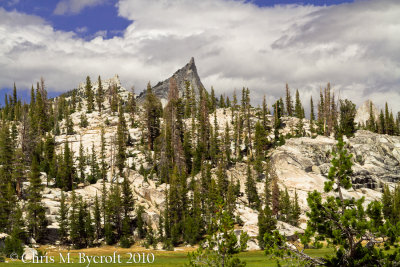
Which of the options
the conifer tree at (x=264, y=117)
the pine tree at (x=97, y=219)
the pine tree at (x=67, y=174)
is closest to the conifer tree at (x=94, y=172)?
the pine tree at (x=67, y=174)

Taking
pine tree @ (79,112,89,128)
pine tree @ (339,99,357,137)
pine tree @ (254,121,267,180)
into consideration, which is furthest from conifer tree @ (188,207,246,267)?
pine tree @ (79,112,89,128)

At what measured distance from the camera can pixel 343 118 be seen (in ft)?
382

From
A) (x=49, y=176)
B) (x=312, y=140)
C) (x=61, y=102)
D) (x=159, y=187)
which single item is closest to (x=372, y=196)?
(x=312, y=140)

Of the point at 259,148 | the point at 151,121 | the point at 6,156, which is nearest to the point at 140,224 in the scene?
the point at 6,156

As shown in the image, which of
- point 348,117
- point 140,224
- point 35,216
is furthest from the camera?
point 348,117

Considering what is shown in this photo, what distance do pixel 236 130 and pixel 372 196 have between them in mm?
45521

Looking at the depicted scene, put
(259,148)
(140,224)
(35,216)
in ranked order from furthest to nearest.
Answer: (259,148) < (140,224) < (35,216)

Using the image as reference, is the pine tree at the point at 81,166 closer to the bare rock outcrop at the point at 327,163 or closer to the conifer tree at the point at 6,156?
the conifer tree at the point at 6,156

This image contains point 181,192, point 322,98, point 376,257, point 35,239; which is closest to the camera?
point 376,257

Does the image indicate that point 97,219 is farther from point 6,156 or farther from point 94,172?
point 6,156

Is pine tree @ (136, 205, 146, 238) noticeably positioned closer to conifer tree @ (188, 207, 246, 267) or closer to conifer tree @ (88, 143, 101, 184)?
conifer tree @ (88, 143, 101, 184)

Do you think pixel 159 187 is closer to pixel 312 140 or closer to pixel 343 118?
pixel 312 140

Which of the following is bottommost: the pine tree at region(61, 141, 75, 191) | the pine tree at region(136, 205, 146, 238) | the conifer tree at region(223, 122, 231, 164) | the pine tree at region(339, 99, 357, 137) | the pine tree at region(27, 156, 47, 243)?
the pine tree at region(136, 205, 146, 238)

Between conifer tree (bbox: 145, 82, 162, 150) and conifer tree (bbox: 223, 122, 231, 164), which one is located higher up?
conifer tree (bbox: 145, 82, 162, 150)
